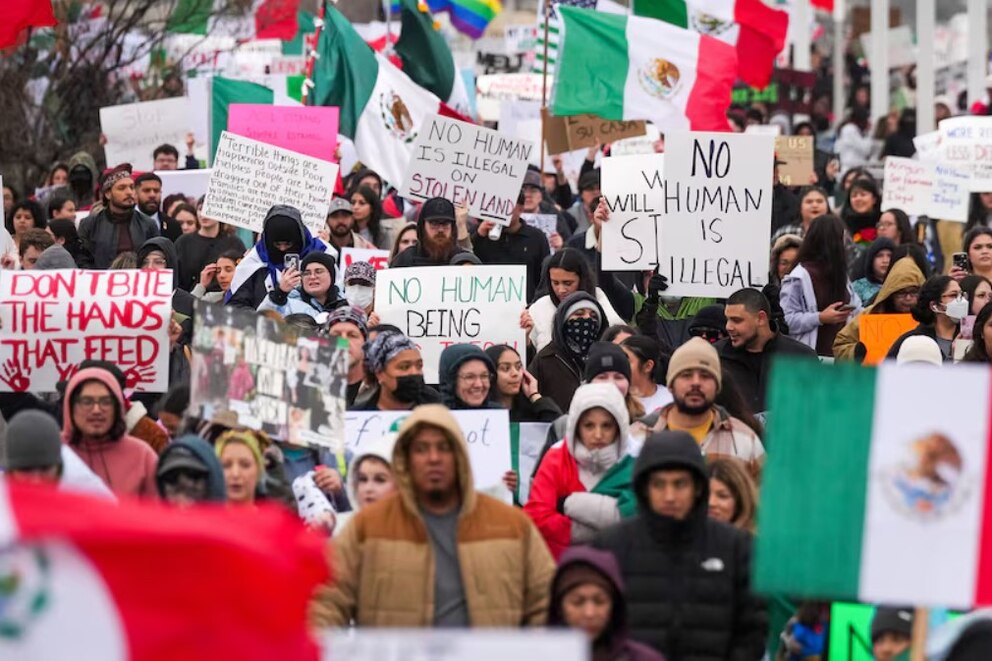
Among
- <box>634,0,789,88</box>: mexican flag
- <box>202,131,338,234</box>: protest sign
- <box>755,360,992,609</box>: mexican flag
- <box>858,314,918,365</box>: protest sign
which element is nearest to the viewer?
<box>755,360,992,609</box>: mexican flag

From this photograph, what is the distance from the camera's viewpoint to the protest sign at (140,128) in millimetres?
19062

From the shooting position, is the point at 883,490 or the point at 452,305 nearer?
the point at 883,490

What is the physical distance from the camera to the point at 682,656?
7375 mm

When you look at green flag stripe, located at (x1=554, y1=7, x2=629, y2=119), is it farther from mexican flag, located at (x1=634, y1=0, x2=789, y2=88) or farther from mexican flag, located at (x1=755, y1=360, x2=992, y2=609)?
mexican flag, located at (x1=755, y1=360, x2=992, y2=609)

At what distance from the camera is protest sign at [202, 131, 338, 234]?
14.1 meters

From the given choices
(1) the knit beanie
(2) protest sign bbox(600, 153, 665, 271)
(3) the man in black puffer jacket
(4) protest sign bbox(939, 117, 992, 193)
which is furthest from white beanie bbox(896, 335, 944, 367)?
(4) protest sign bbox(939, 117, 992, 193)

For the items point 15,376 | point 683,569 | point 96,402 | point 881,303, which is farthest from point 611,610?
point 881,303

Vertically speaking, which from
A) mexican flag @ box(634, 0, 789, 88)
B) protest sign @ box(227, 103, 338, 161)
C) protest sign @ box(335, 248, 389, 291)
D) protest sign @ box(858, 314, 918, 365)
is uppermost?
mexican flag @ box(634, 0, 789, 88)

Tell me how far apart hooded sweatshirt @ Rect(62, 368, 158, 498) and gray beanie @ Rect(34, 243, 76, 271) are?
10.3 ft

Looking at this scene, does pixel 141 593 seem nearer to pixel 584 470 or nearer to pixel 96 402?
pixel 96 402

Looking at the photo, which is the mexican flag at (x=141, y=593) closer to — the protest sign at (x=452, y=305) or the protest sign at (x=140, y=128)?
the protest sign at (x=452, y=305)

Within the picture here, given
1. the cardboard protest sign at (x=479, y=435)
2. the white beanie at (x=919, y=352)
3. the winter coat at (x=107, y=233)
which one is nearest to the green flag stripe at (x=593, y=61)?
the winter coat at (x=107, y=233)

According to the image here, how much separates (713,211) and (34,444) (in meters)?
5.71

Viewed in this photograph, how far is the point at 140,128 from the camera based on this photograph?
62.7 ft
